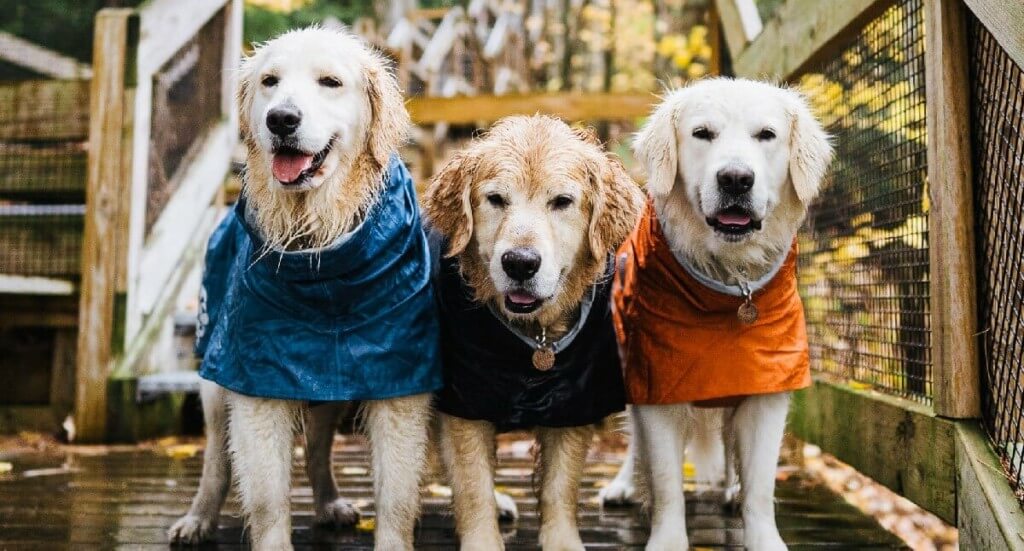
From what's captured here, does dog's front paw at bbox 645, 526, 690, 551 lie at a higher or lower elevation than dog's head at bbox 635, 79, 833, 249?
lower

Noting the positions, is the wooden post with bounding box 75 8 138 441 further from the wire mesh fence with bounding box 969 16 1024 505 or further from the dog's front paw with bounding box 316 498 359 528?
the wire mesh fence with bounding box 969 16 1024 505

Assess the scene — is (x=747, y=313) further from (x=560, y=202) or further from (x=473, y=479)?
(x=473, y=479)

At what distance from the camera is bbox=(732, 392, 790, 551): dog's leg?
8.80ft

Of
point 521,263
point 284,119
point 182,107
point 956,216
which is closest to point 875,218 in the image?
point 956,216

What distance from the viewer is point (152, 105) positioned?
16.5ft

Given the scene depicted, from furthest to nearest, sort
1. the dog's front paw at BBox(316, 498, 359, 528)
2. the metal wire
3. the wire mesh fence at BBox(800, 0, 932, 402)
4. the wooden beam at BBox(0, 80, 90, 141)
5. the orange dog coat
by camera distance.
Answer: the wooden beam at BBox(0, 80, 90, 141) → the metal wire → the dog's front paw at BBox(316, 498, 359, 528) → the wire mesh fence at BBox(800, 0, 932, 402) → the orange dog coat

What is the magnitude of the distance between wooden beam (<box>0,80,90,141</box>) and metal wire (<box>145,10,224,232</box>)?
0.48 meters

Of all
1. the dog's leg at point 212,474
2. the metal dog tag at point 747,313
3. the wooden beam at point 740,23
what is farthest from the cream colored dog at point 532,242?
the wooden beam at point 740,23

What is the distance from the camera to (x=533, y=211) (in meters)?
2.65

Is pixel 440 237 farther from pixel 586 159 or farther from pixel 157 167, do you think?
pixel 157 167

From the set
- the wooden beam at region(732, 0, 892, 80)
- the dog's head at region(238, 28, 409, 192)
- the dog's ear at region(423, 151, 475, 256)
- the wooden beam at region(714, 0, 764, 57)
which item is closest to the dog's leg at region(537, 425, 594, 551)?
the dog's ear at region(423, 151, 475, 256)

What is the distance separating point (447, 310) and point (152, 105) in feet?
9.97

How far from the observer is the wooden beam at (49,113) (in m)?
5.20

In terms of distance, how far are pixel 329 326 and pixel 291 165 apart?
49cm
